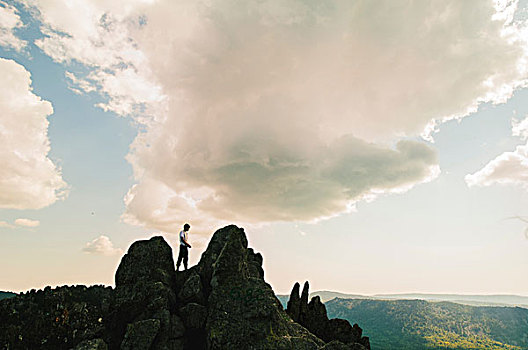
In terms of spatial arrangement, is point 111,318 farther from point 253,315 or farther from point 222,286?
point 253,315

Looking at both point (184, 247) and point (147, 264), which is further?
point (184, 247)

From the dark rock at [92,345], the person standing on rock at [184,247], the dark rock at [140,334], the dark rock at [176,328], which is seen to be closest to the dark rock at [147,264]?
the person standing on rock at [184,247]

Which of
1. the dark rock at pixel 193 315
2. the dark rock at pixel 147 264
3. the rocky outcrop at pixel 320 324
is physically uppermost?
the dark rock at pixel 147 264

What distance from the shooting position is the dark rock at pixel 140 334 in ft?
84.4

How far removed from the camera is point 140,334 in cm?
2612

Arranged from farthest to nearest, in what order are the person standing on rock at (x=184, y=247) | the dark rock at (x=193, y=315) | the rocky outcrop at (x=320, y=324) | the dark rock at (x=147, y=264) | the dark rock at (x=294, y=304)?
1. the rocky outcrop at (x=320, y=324)
2. the dark rock at (x=294, y=304)
3. the person standing on rock at (x=184, y=247)
4. the dark rock at (x=147, y=264)
5. the dark rock at (x=193, y=315)

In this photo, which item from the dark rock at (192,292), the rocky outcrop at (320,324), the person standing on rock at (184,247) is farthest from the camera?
the rocky outcrop at (320,324)

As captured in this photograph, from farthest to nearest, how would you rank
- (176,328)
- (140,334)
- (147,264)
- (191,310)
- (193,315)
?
(147,264), (191,310), (193,315), (176,328), (140,334)

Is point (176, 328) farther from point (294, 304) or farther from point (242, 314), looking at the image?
point (294, 304)

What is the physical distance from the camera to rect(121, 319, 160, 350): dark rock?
84.4 ft

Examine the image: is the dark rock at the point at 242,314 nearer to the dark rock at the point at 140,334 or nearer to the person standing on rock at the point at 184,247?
the dark rock at the point at 140,334

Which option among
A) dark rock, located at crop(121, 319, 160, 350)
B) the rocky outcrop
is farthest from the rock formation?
the rocky outcrop

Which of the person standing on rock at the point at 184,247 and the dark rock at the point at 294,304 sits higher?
the person standing on rock at the point at 184,247

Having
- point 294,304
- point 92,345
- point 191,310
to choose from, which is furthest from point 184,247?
point 294,304
